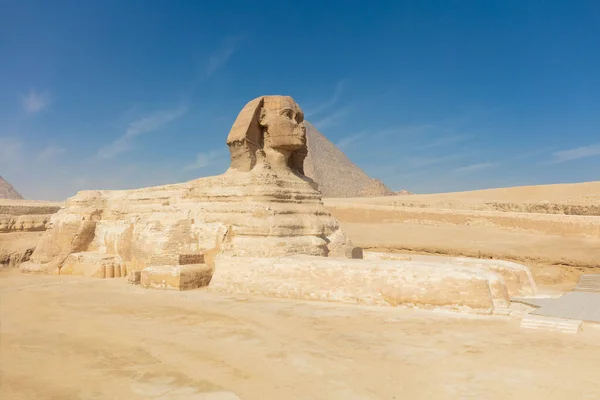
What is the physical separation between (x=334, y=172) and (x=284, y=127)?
38732mm

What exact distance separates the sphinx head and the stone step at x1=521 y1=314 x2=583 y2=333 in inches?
234

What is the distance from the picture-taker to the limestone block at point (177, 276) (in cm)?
866

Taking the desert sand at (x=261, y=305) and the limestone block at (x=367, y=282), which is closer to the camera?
the desert sand at (x=261, y=305)

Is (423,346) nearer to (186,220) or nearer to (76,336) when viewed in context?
(76,336)

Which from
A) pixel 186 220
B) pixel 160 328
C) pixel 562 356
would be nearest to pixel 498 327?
pixel 562 356

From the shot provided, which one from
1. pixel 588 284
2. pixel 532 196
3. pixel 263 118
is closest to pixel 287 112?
pixel 263 118

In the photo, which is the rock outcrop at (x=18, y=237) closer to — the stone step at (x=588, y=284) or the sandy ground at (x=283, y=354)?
the sandy ground at (x=283, y=354)

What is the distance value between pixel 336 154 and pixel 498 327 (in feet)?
147

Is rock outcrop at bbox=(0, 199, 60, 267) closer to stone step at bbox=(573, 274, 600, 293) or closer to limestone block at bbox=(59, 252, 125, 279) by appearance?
limestone block at bbox=(59, 252, 125, 279)

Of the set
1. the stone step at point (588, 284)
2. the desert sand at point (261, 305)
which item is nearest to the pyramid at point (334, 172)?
the desert sand at point (261, 305)

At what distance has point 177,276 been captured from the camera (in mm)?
8625

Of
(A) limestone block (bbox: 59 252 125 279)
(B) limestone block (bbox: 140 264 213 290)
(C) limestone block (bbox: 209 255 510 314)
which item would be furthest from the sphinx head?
(A) limestone block (bbox: 59 252 125 279)

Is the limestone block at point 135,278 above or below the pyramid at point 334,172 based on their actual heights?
below

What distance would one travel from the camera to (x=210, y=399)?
3.55m
